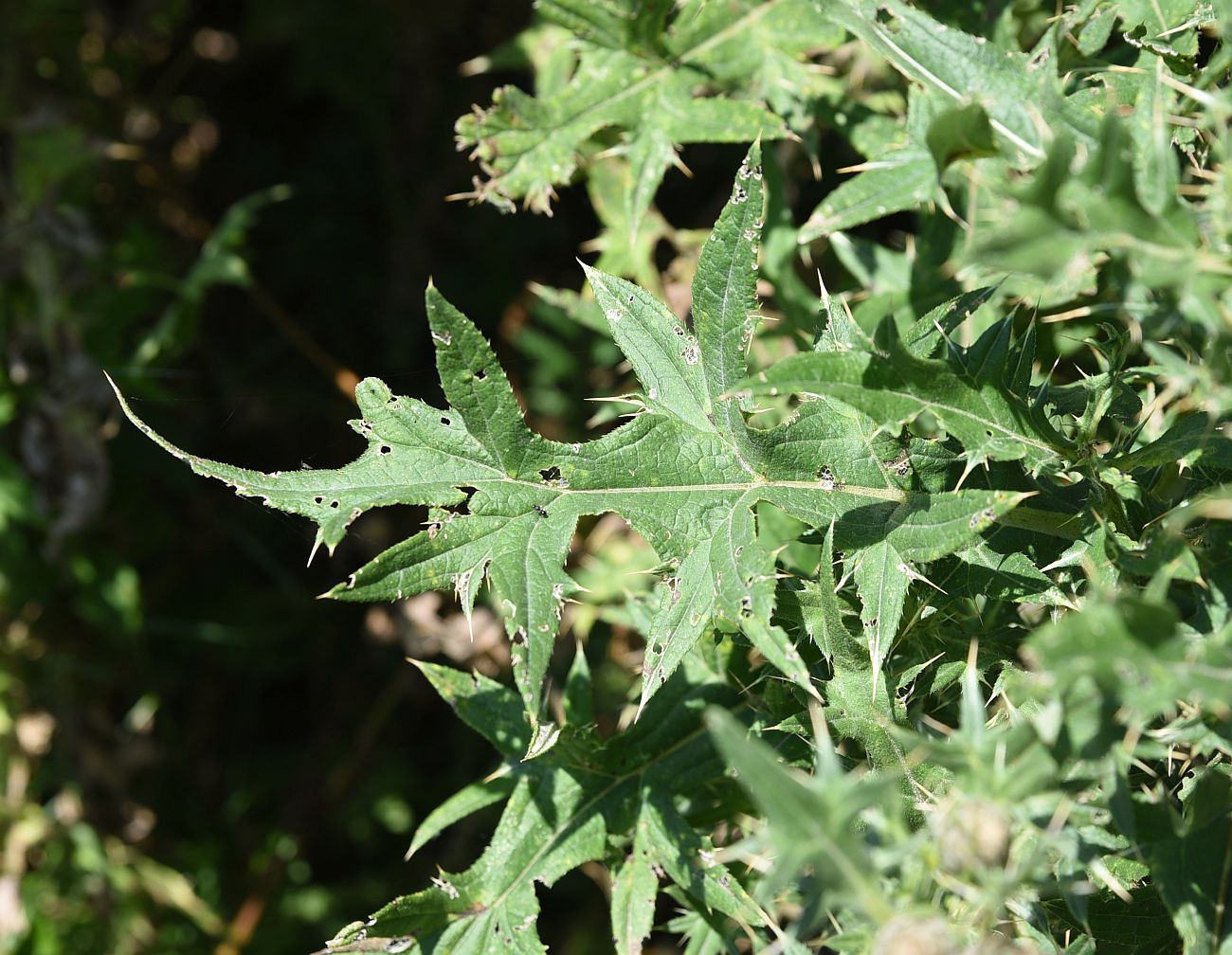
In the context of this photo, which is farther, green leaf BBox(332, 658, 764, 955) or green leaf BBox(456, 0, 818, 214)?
green leaf BBox(456, 0, 818, 214)

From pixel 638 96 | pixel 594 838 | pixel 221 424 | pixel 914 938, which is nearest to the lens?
pixel 914 938

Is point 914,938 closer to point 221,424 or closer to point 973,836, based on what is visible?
point 973,836

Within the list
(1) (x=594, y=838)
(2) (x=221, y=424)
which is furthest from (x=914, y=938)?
(2) (x=221, y=424)

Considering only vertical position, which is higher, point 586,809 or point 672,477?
point 672,477

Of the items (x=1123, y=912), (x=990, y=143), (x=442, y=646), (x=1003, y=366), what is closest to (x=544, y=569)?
(x=1003, y=366)

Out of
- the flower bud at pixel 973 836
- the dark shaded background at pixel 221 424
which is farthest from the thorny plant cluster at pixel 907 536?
the dark shaded background at pixel 221 424

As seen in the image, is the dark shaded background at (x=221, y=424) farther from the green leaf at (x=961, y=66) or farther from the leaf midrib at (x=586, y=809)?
the green leaf at (x=961, y=66)

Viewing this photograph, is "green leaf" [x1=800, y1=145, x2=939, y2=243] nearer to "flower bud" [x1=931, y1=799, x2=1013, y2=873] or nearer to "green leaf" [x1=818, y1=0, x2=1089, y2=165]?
"green leaf" [x1=818, y1=0, x2=1089, y2=165]

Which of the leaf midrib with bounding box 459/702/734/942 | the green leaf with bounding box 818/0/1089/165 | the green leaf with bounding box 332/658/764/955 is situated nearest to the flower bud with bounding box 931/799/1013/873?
the green leaf with bounding box 332/658/764/955
